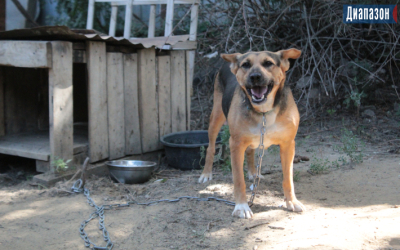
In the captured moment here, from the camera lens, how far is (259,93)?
11.5 ft

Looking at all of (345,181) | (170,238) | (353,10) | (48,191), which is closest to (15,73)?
(48,191)

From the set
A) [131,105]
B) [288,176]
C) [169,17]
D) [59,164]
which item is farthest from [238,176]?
[169,17]

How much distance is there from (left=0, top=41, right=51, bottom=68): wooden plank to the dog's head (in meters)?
2.35

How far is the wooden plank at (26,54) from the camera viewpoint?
14.9 ft

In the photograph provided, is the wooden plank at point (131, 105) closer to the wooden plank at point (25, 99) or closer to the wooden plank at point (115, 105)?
the wooden plank at point (115, 105)

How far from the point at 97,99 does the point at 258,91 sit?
2550 millimetres

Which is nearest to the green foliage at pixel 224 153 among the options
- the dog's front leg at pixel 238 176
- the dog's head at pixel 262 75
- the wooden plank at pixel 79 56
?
the dog's front leg at pixel 238 176

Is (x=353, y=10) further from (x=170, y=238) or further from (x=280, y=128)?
(x=170, y=238)

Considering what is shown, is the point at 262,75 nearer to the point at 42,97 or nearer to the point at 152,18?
the point at 152,18

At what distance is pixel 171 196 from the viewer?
430 centimetres

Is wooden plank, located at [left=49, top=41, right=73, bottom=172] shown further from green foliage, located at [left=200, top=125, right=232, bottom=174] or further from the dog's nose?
the dog's nose

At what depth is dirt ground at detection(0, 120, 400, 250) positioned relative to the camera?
3121mm

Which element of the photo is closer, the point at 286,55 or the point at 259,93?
the point at 259,93

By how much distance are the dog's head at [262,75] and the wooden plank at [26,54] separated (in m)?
2.35
